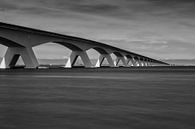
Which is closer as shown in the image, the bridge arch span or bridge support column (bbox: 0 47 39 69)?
the bridge arch span

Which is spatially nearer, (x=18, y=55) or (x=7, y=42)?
(x=7, y=42)

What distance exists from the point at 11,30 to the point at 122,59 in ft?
309

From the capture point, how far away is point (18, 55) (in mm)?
62812

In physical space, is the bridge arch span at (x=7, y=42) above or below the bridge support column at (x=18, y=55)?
above

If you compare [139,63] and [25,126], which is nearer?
[25,126]

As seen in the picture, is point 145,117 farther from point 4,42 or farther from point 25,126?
point 4,42

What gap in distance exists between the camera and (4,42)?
193 ft

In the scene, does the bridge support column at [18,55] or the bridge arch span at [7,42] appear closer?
the bridge arch span at [7,42]

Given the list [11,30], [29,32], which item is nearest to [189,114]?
[11,30]

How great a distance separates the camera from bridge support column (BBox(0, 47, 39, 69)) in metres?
61.1

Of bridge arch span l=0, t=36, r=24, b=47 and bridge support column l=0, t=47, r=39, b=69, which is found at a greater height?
bridge arch span l=0, t=36, r=24, b=47

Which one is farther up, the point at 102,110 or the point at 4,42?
the point at 4,42

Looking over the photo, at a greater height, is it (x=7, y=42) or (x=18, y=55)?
(x=7, y=42)

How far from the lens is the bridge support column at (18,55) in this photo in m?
61.1
